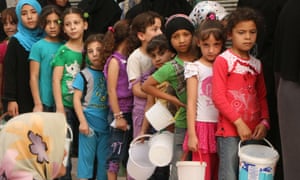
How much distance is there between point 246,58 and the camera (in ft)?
12.1

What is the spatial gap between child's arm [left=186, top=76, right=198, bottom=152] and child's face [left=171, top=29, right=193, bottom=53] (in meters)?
0.34

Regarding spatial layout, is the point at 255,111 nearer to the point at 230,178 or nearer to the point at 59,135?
the point at 230,178

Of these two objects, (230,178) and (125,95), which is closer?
(230,178)

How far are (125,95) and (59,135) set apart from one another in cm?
166

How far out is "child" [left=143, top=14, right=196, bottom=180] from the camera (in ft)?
13.0

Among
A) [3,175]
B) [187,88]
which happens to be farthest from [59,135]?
[187,88]

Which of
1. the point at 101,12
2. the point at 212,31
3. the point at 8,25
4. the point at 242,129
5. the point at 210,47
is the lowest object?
the point at 242,129

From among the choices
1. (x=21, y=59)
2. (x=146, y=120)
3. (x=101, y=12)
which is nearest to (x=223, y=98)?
(x=146, y=120)

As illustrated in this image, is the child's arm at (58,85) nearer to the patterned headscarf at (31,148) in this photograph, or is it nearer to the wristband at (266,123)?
the patterned headscarf at (31,148)

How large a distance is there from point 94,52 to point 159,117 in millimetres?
940

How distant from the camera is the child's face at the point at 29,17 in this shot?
5.01 meters

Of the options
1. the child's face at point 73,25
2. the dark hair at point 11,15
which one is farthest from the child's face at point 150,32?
the dark hair at point 11,15

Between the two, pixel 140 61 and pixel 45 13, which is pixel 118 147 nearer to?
pixel 140 61

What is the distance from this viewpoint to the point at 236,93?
3619 mm
